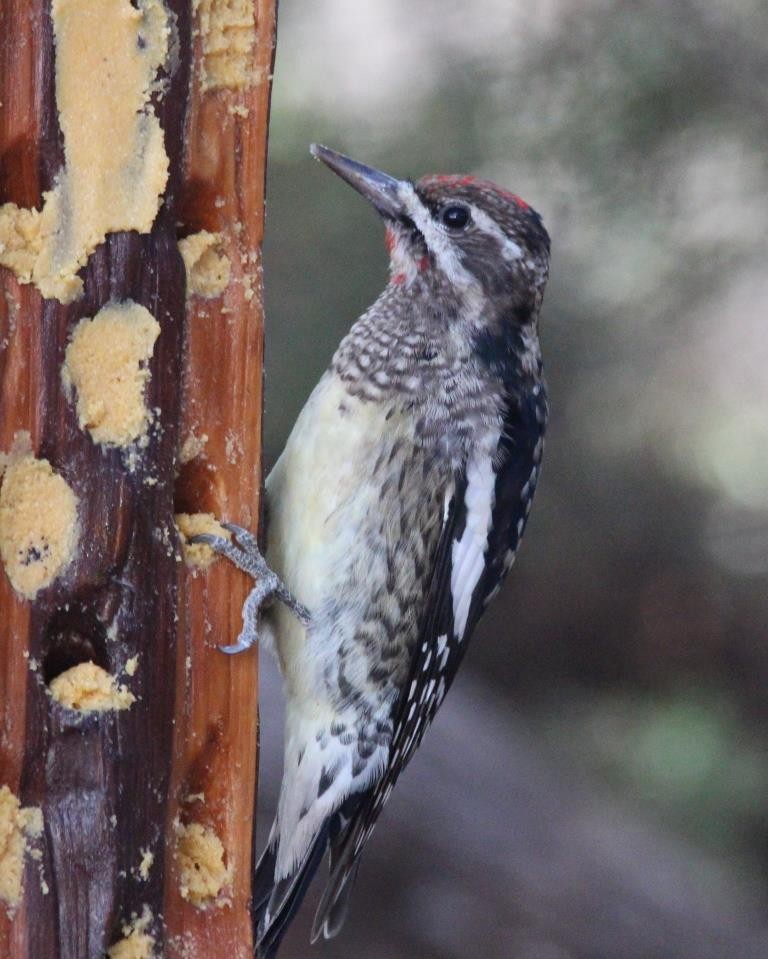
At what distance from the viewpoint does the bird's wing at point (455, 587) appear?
7.84 feet

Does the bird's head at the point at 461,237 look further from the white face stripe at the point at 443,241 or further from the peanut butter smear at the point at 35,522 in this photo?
the peanut butter smear at the point at 35,522

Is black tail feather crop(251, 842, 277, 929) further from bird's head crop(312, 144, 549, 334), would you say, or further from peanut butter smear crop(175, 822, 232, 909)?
bird's head crop(312, 144, 549, 334)

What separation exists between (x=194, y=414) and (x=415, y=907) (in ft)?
7.12

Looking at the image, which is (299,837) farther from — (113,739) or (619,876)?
(619,876)

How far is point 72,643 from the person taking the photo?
1.70 meters

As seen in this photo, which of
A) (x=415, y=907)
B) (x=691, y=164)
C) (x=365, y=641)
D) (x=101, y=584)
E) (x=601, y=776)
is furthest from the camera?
(x=601, y=776)

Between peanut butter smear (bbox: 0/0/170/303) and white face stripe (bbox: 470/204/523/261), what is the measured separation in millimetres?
922

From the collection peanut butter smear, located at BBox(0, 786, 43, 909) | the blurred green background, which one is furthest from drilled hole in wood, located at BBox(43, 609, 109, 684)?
the blurred green background

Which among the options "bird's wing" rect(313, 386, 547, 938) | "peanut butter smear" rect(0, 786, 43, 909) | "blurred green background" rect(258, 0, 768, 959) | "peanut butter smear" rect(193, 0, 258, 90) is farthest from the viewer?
"blurred green background" rect(258, 0, 768, 959)

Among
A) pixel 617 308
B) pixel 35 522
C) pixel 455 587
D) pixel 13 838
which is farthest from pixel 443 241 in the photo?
pixel 617 308

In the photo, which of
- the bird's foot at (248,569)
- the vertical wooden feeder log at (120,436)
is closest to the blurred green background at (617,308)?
the bird's foot at (248,569)

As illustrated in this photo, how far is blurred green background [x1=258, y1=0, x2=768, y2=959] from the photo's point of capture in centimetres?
383

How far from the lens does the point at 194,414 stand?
1843mm

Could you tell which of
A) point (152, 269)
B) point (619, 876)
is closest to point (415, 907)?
point (619, 876)
